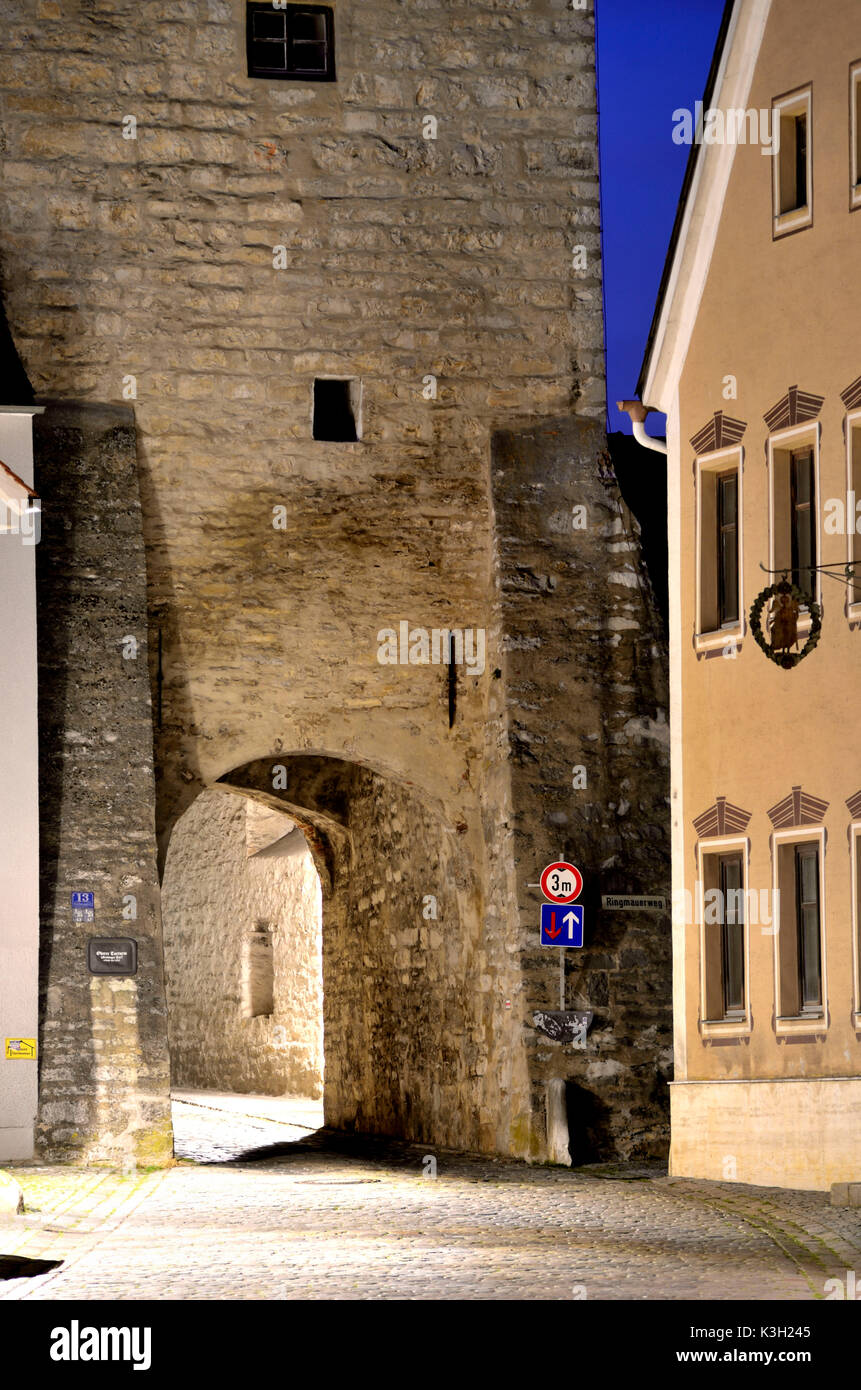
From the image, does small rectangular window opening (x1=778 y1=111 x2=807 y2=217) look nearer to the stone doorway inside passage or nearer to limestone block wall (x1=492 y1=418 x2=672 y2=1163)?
limestone block wall (x1=492 y1=418 x2=672 y2=1163)

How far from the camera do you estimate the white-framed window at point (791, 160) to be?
13852 mm

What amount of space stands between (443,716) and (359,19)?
18.6 ft

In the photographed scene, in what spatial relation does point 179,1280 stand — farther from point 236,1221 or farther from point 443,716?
point 443,716

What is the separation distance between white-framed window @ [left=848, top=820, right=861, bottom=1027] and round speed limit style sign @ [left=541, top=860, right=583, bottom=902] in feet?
11.4

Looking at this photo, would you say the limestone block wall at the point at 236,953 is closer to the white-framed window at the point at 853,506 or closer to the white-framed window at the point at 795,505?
the white-framed window at the point at 795,505

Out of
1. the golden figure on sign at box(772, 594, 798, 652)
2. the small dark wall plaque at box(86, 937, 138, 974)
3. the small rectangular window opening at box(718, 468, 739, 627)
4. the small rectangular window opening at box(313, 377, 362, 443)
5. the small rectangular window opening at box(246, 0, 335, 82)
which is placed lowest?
the small dark wall plaque at box(86, 937, 138, 974)

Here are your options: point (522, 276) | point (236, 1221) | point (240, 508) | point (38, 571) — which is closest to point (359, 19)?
point (522, 276)

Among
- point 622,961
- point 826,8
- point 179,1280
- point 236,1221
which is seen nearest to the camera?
point 179,1280

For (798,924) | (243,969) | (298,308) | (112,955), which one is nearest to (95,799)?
(112,955)

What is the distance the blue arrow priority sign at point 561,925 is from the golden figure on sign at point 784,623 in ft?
10.4

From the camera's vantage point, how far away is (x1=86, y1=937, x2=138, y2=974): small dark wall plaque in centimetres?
1490

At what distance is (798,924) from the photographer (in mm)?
13461

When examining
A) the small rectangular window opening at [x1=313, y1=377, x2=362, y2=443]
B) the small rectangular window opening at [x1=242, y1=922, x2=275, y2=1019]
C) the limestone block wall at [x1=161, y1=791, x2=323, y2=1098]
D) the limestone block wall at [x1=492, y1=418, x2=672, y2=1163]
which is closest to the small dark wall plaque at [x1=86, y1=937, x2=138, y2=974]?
the limestone block wall at [x1=492, y1=418, x2=672, y2=1163]

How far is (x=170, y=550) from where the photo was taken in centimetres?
1661
